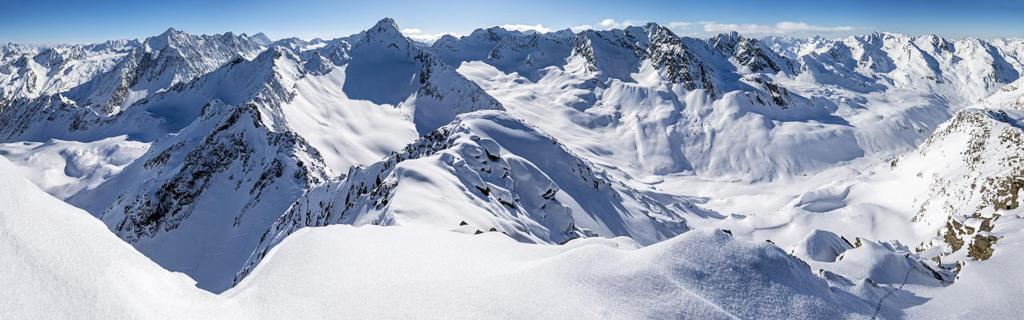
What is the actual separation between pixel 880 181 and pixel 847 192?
3.62m

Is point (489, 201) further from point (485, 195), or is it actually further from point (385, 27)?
point (385, 27)

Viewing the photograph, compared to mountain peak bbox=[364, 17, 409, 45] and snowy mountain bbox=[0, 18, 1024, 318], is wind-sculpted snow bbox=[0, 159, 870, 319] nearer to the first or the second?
snowy mountain bbox=[0, 18, 1024, 318]

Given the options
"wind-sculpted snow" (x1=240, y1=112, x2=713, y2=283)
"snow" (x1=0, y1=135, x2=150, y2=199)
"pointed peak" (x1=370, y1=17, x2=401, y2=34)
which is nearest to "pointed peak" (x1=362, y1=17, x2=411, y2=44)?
"pointed peak" (x1=370, y1=17, x2=401, y2=34)

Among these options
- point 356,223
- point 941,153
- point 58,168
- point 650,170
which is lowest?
point 650,170

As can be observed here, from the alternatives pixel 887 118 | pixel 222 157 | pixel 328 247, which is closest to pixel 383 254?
pixel 328 247

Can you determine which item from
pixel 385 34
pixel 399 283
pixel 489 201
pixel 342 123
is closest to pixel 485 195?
pixel 489 201

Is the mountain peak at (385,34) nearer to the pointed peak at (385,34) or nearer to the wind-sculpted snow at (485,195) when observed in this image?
the pointed peak at (385,34)

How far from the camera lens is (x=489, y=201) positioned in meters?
30.2

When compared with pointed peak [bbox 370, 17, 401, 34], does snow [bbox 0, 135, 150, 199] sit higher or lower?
lower

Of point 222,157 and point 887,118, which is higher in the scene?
point 222,157

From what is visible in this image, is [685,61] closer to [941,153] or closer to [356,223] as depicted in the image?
[941,153]

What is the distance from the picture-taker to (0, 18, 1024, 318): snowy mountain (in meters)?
8.56

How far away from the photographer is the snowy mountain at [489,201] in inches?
337

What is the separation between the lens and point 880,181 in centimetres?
5762
